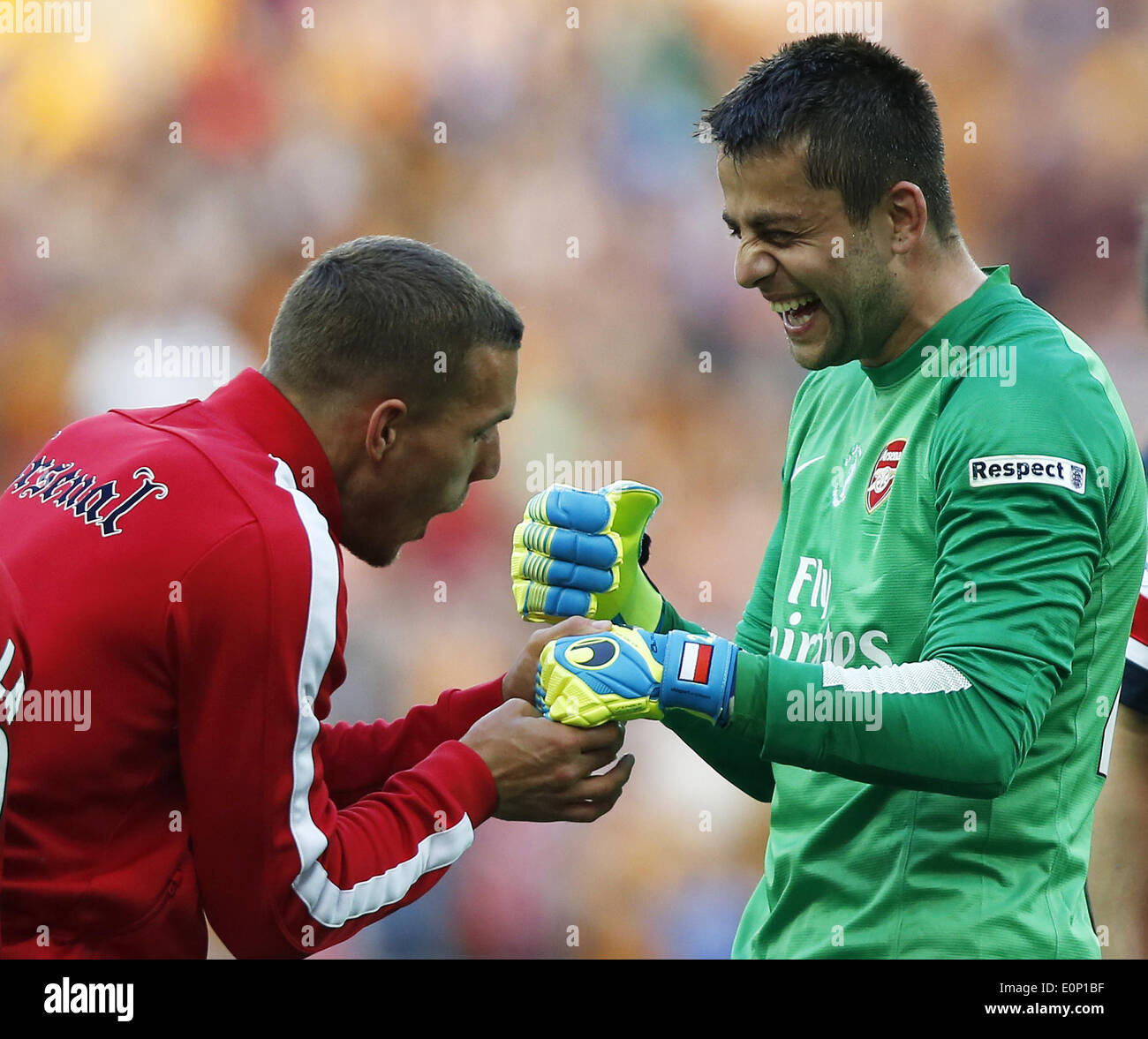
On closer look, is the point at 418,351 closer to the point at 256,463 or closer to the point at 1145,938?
the point at 256,463

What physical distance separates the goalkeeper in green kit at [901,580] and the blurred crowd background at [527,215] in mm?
2548

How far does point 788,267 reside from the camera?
71.0 inches

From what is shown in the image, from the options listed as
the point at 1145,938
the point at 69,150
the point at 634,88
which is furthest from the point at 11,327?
the point at 1145,938

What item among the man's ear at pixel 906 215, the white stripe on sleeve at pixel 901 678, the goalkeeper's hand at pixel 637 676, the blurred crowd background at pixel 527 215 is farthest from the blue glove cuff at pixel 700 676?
the blurred crowd background at pixel 527 215

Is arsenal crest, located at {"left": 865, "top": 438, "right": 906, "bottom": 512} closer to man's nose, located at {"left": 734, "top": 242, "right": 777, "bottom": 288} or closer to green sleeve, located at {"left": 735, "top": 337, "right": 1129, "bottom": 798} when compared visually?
green sleeve, located at {"left": 735, "top": 337, "right": 1129, "bottom": 798}

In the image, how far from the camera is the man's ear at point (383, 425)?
1.80 meters

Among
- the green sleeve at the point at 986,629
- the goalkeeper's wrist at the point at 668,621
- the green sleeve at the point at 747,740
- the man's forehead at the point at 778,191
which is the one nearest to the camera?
the green sleeve at the point at 986,629

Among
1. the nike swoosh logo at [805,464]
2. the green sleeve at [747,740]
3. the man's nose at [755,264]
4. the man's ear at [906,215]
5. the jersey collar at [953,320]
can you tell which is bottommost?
the green sleeve at [747,740]

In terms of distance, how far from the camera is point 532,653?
1.96m

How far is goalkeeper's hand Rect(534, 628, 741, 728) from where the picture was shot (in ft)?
5.14

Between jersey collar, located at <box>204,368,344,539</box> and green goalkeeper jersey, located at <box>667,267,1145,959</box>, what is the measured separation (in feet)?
2.03

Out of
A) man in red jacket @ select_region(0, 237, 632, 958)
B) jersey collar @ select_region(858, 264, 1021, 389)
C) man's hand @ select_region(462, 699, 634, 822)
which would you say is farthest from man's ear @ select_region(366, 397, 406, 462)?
jersey collar @ select_region(858, 264, 1021, 389)

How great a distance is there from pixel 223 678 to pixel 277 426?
38 cm

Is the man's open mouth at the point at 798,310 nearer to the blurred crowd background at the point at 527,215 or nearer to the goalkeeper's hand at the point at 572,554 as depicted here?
the goalkeeper's hand at the point at 572,554
